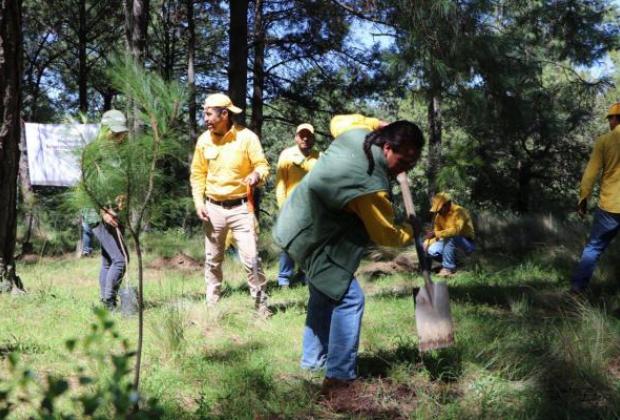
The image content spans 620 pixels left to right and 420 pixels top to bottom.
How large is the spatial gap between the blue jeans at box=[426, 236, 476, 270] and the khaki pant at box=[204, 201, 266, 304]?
300cm

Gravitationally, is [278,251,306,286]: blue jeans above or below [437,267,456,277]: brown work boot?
above

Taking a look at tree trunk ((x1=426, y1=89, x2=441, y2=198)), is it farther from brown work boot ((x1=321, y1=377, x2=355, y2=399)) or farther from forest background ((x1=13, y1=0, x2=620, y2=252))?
brown work boot ((x1=321, y1=377, x2=355, y2=399))

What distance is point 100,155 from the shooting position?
9.00 ft

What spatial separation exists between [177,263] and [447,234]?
12.5ft

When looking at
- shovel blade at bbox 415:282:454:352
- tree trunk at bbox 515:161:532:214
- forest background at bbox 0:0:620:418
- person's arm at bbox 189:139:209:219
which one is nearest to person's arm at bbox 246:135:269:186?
person's arm at bbox 189:139:209:219

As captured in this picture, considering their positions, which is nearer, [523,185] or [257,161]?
[257,161]

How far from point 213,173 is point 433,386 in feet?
8.98

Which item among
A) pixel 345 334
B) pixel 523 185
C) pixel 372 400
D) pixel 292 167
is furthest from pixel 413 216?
pixel 523 185

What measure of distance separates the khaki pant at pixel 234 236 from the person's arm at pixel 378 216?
7.16 ft

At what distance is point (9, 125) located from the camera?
5.38 metres

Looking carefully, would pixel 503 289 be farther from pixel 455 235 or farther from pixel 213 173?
pixel 213 173

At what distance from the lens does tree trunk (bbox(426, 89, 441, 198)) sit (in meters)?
8.27

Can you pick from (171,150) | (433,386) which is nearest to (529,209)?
(433,386)

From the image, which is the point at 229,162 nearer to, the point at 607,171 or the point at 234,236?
the point at 234,236
